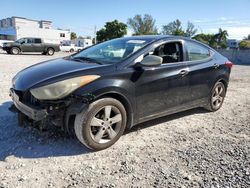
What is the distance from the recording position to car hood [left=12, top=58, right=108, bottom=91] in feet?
10.9

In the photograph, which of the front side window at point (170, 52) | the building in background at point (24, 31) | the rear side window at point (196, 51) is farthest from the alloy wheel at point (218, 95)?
the building in background at point (24, 31)

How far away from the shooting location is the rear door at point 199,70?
4.58 meters

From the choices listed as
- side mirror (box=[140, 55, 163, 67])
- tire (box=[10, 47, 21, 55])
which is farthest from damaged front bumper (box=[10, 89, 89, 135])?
tire (box=[10, 47, 21, 55])

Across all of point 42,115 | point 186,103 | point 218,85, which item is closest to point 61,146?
point 42,115

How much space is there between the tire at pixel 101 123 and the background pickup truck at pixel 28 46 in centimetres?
2225

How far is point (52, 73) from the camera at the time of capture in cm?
348

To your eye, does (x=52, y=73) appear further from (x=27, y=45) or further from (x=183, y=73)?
(x=27, y=45)

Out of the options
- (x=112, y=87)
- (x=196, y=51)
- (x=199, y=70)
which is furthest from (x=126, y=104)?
(x=196, y=51)

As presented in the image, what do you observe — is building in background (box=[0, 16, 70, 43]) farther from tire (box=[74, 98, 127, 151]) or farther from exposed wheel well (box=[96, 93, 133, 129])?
tire (box=[74, 98, 127, 151])

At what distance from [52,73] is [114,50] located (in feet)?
4.01

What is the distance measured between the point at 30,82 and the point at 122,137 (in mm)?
1583

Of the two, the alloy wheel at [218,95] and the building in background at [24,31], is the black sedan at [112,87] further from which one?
the building in background at [24,31]

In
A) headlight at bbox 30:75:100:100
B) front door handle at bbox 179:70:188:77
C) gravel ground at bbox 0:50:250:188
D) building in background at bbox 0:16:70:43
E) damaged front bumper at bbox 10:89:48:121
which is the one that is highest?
building in background at bbox 0:16:70:43

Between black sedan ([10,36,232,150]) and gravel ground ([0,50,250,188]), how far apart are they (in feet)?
0.95
